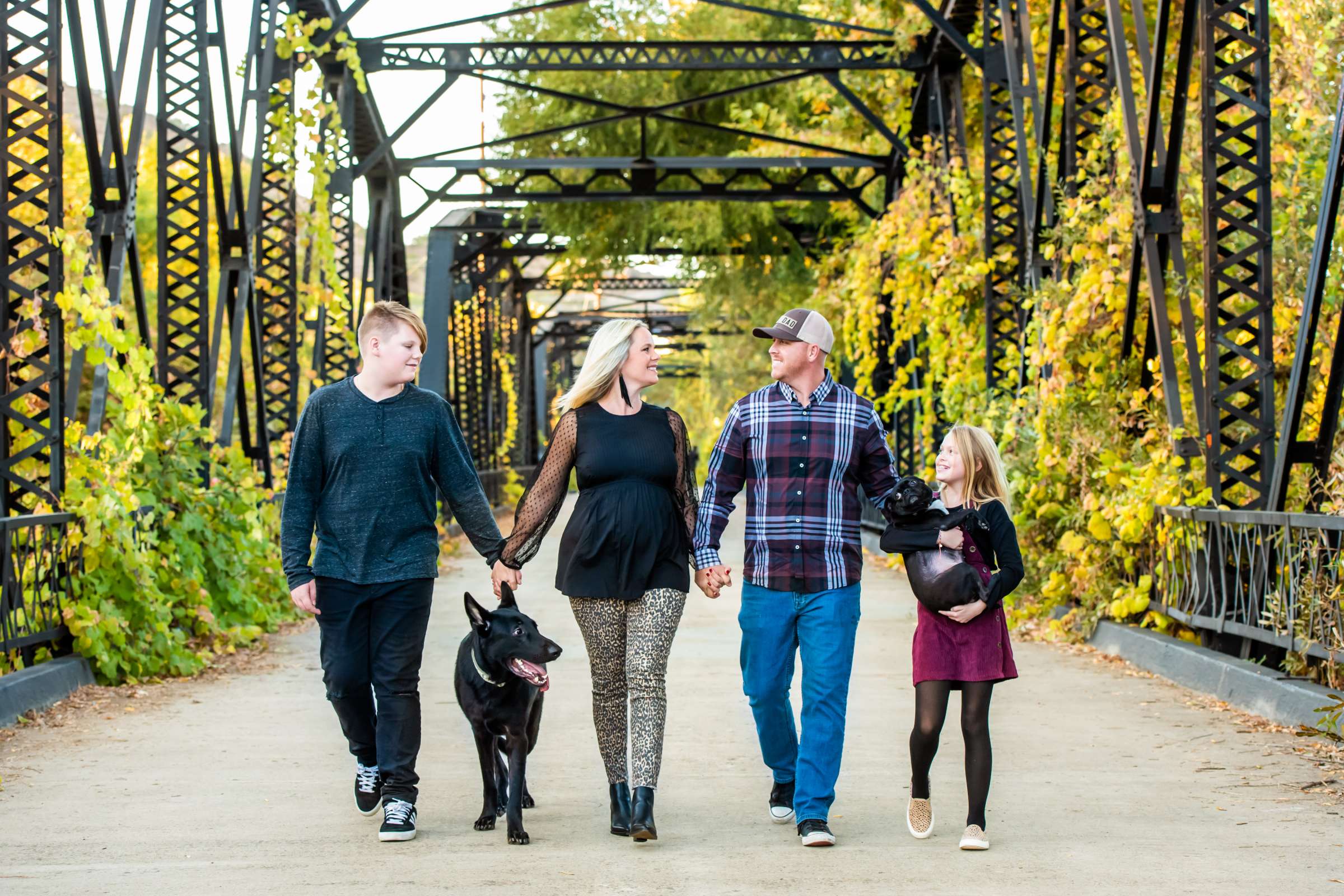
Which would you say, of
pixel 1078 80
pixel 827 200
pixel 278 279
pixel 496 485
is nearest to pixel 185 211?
pixel 278 279

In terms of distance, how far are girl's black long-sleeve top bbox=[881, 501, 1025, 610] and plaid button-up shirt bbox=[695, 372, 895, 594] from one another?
6.8 inches

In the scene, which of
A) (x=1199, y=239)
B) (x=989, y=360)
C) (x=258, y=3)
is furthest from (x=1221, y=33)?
(x=258, y=3)

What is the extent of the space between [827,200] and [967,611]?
15.7m

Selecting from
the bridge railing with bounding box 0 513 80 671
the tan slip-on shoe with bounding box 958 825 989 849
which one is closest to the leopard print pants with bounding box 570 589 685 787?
the tan slip-on shoe with bounding box 958 825 989 849

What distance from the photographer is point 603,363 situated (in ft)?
17.7

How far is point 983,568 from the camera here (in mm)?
5172

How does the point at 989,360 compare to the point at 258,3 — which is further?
the point at 989,360

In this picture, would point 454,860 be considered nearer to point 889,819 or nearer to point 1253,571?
point 889,819

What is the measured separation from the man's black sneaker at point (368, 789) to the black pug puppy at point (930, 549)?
1.86 meters

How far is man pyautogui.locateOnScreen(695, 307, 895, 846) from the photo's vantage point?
5219 millimetres

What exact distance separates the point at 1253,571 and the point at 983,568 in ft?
12.1

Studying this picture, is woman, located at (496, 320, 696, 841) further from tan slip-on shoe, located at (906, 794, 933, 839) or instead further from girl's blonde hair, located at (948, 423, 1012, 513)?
girl's blonde hair, located at (948, 423, 1012, 513)

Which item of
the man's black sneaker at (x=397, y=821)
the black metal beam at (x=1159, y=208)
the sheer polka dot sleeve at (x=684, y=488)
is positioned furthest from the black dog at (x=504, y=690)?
the black metal beam at (x=1159, y=208)

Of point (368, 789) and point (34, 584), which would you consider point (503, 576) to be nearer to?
point (368, 789)
